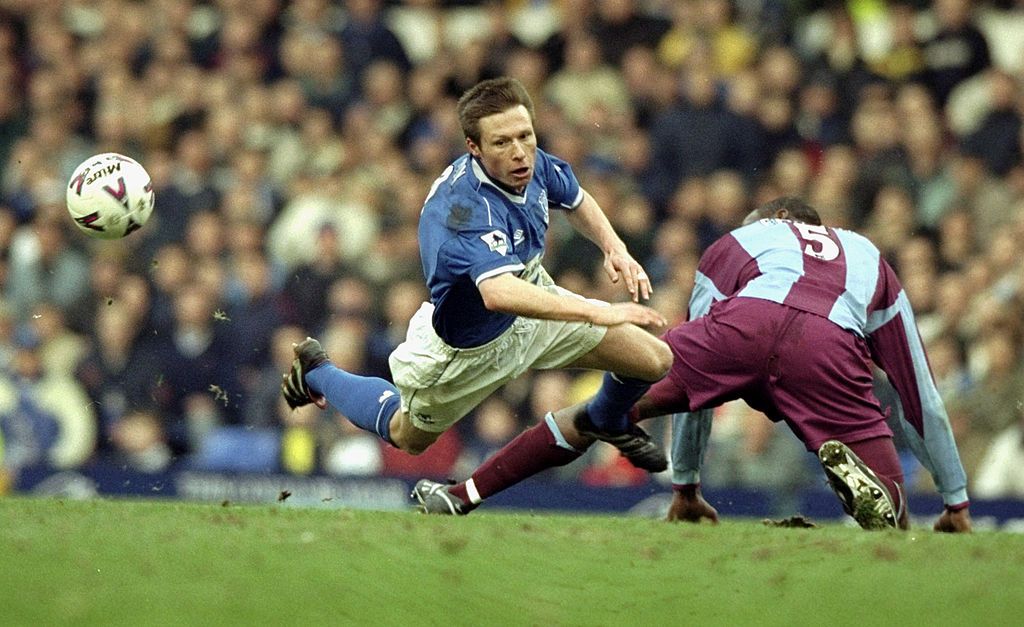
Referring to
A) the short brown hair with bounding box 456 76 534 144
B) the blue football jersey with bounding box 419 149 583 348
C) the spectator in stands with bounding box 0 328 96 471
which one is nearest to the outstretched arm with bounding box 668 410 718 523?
the blue football jersey with bounding box 419 149 583 348

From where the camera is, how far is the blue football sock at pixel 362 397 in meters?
7.67

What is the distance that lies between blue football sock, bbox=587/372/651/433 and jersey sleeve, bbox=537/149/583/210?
2.67ft

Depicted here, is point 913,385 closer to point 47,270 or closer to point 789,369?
point 789,369

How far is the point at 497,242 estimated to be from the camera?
6594mm

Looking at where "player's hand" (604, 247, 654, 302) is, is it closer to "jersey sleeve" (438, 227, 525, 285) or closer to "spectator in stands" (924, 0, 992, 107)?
"jersey sleeve" (438, 227, 525, 285)

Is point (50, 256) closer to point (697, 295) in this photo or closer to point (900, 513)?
point (697, 295)

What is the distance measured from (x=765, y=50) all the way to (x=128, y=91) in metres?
5.74

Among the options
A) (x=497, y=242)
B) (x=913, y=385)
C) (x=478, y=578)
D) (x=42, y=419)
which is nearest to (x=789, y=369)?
(x=913, y=385)

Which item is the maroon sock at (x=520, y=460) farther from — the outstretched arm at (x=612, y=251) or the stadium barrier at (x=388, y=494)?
the stadium barrier at (x=388, y=494)

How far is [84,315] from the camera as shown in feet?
41.4

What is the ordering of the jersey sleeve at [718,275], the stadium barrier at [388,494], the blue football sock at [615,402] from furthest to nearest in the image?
the stadium barrier at [388,494] → the jersey sleeve at [718,275] → the blue football sock at [615,402]

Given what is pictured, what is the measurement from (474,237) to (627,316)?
0.80 metres

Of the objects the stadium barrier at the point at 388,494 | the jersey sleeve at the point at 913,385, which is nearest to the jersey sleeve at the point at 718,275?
the jersey sleeve at the point at 913,385

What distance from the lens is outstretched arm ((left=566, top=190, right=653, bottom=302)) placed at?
22.3 feet
